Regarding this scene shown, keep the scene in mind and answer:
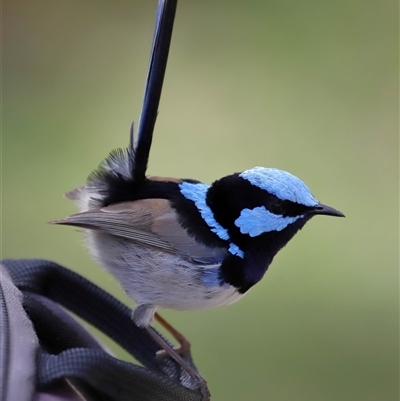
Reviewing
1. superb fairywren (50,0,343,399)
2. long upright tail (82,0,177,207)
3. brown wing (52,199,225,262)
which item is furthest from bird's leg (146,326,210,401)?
long upright tail (82,0,177,207)

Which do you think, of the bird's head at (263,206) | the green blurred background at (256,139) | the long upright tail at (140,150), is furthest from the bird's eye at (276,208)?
the green blurred background at (256,139)

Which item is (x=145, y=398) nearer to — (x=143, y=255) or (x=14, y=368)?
(x=14, y=368)

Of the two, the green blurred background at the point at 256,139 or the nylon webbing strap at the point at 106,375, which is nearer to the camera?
the nylon webbing strap at the point at 106,375

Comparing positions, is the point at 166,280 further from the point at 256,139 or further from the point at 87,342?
the point at 256,139

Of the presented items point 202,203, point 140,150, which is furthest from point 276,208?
point 140,150

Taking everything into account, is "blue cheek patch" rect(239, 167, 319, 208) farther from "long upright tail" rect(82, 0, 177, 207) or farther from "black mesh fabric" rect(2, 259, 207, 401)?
"black mesh fabric" rect(2, 259, 207, 401)

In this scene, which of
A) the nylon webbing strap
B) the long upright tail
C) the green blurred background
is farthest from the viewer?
the green blurred background

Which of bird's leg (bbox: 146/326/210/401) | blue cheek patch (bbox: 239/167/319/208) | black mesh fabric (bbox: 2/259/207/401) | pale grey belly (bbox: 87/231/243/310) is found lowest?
bird's leg (bbox: 146/326/210/401)

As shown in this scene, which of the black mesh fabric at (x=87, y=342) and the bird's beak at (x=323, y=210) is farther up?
the bird's beak at (x=323, y=210)

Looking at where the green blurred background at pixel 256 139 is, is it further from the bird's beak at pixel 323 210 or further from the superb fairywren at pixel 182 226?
the bird's beak at pixel 323 210
